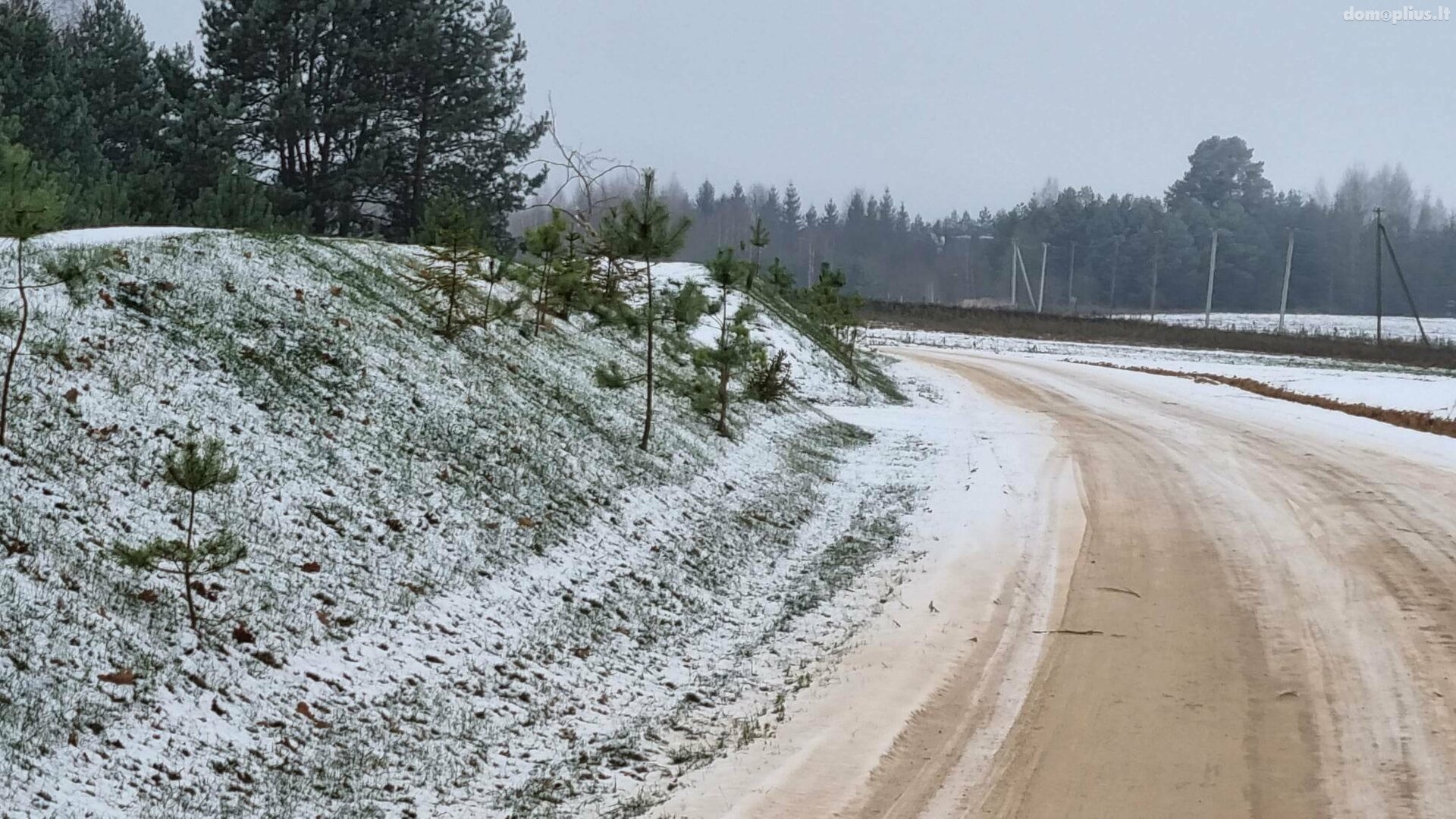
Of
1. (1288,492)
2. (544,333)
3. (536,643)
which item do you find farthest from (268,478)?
(1288,492)

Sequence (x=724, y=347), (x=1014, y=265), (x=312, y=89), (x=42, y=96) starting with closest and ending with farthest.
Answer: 1. (x=724, y=347)
2. (x=42, y=96)
3. (x=312, y=89)
4. (x=1014, y=265)

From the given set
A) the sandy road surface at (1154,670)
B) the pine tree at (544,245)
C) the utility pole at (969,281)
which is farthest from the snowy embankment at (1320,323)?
the sandy road surface at (1154,670)

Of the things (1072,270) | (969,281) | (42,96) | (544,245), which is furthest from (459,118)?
(969,281)

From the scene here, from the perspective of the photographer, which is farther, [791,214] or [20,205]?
[791,214]

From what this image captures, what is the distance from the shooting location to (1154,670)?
24.8 ft

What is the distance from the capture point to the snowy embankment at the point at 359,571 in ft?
17.8

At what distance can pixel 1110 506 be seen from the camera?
505 inches

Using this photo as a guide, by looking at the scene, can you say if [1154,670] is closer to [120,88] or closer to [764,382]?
[764,382]

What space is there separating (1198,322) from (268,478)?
88046 millimetres

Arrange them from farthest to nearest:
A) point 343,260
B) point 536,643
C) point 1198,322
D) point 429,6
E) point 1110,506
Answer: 1. point 1198,322
2. point 429,6
3. point 343,260
4. point 1110,506
5. point 536,643

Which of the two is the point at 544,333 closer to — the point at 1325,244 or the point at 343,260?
the point at 343,260

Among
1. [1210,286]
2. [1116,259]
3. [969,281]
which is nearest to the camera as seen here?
[1210,286]

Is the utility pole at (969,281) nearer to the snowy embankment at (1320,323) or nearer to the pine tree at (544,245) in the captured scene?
the snowy embankment at (1320,323)

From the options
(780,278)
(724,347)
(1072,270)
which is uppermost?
(1072,270)
